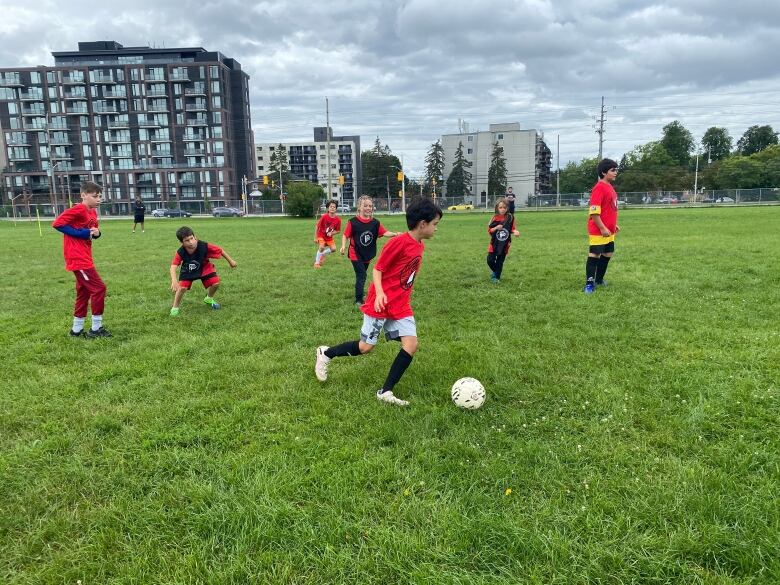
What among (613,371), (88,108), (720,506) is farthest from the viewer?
(88,108)

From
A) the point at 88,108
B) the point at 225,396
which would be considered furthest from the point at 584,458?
the point at 88,108

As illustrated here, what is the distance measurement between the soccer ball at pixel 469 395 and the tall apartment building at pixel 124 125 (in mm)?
96036

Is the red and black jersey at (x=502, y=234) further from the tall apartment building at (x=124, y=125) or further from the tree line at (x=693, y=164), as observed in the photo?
the tall apartment building at (x=124, y=125)

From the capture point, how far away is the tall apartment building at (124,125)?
90875 mm

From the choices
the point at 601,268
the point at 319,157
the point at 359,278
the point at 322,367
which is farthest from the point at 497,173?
the point at 322,367

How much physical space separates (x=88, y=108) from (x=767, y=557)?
11089 centimetres

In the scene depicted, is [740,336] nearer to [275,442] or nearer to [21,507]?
[275,442]

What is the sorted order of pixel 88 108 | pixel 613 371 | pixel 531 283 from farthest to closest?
pixel 88 108
pixel 531 283
pixel 613 371

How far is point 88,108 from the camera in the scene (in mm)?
91562

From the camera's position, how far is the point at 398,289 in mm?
4574

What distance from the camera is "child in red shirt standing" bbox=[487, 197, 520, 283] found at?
1008 cm

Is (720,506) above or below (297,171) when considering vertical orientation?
below

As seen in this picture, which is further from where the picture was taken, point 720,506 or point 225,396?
point 225,396

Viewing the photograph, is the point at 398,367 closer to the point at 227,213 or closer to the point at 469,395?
the point at 469,395
